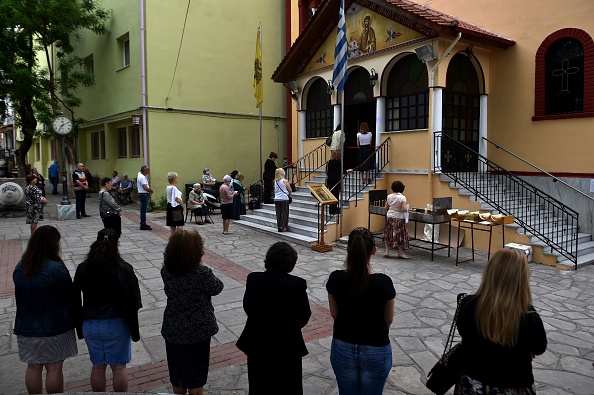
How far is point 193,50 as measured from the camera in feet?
59.6

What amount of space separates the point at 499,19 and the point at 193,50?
37.1ft

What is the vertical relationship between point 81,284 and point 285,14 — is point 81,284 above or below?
below

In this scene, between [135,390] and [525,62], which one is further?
[525,62]

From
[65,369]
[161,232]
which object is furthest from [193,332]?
[161,232]

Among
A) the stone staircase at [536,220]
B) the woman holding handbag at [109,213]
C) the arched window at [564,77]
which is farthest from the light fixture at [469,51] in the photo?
the woman holding handbag at [109,213]

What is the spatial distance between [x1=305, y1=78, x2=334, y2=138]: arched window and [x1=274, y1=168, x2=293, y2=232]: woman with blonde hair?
12.9ft

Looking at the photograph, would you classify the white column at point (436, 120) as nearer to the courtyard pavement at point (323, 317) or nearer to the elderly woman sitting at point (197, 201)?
A: the courtyard pavement at point (323, 317)

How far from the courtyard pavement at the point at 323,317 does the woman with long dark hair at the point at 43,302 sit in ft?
2.74

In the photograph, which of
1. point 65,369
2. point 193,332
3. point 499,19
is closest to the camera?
point 193,332

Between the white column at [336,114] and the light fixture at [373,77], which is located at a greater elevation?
the light fixture at [373,77]

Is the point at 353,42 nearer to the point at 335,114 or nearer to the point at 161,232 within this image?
the point at 335,114

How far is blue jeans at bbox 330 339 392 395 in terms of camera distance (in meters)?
3.01

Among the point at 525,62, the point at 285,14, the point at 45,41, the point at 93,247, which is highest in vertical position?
the point at 285,14

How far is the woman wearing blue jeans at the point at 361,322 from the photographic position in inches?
118
